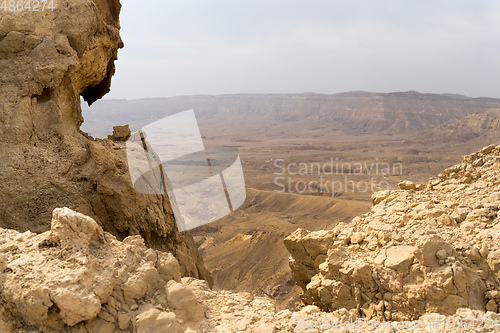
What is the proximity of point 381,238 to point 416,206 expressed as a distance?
2.34 ft

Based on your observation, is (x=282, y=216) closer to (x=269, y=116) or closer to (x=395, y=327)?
(x=395, y=327)

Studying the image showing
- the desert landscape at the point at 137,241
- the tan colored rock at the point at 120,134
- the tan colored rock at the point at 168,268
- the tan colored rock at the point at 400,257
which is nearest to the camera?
the desert landscape at the point at 137,241

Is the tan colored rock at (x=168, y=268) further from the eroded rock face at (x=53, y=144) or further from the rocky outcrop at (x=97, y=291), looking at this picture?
the eroded rock face at (x=53, y=144)

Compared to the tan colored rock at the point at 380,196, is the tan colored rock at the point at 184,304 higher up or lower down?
lower down

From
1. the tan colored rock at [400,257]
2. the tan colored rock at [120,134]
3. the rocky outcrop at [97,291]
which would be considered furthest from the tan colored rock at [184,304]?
the tan colored rock at [120,134]

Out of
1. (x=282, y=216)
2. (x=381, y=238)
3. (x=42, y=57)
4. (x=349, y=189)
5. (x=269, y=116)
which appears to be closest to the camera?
(x=381, y=238)

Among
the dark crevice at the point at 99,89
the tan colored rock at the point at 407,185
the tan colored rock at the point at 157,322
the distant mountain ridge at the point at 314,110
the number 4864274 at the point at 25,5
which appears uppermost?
the distant mountain ridge at the point at 314,110

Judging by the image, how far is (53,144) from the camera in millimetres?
4375

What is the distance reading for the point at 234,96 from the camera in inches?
4791

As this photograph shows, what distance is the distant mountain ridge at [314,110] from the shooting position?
6359cm

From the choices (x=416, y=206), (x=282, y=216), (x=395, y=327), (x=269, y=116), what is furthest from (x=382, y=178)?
(x=269, y=116)

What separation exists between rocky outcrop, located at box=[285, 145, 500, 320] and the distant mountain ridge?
6000cm

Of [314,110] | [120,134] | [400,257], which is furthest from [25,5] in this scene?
[314,110]

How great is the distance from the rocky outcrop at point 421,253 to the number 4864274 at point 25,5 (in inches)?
194
